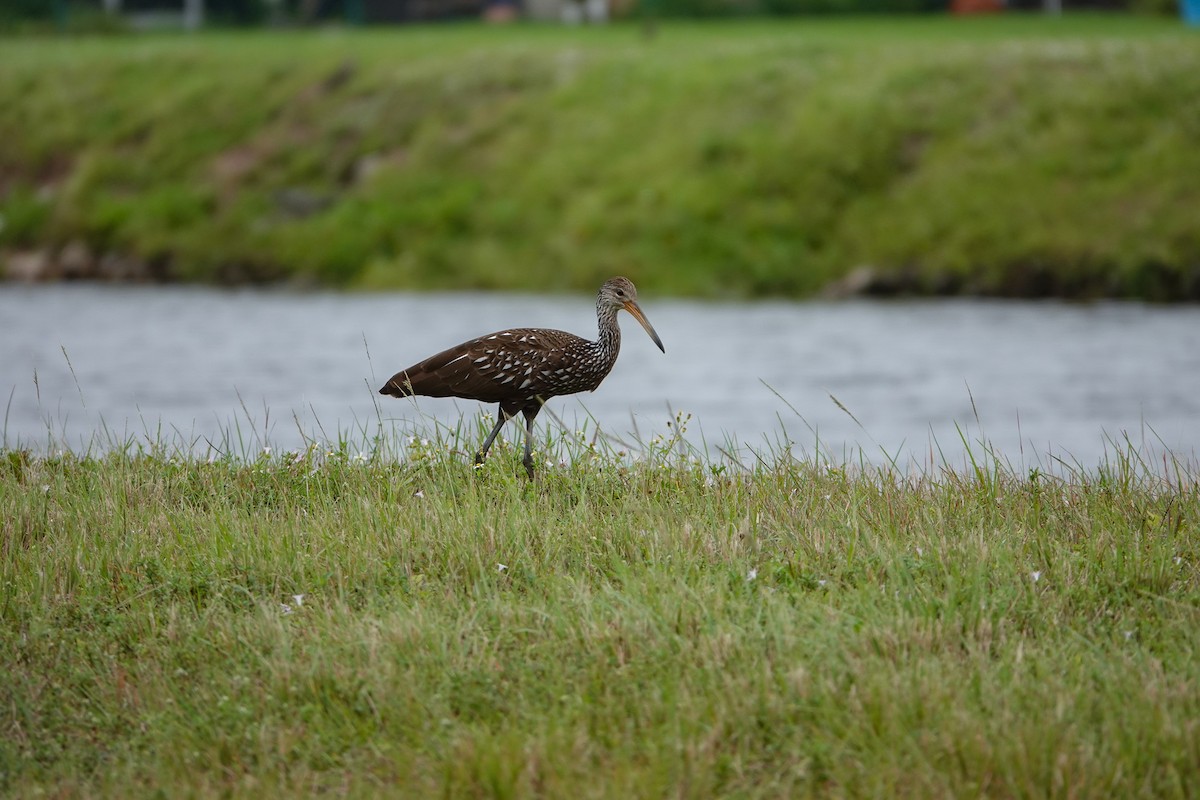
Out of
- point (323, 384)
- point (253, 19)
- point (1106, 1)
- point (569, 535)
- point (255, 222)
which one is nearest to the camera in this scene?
point (569, 535)

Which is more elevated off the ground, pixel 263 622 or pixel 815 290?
pixel 263 622

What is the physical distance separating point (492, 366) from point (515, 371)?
0.51 feet

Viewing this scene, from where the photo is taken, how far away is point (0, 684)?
663 cm

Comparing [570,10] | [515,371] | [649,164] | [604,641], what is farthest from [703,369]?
[570,10]

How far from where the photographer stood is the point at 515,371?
31.9ft

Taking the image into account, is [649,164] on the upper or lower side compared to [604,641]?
lower

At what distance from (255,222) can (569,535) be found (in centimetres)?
3929

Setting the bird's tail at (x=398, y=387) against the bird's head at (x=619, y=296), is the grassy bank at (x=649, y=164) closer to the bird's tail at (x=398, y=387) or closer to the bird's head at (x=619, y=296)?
the bird's head at (x=619, y=296)

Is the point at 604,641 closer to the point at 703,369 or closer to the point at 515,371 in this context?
the point at 515,371

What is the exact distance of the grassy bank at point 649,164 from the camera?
35781 mm

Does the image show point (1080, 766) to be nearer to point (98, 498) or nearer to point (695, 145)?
point (98, 498)

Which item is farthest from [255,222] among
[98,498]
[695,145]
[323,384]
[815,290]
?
[98,498]

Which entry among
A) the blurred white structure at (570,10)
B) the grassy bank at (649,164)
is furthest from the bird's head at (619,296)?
the blurred white structure at (570,10)

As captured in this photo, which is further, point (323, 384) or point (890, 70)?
point (890, 70)
